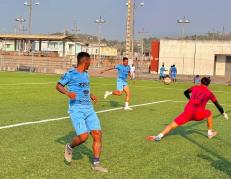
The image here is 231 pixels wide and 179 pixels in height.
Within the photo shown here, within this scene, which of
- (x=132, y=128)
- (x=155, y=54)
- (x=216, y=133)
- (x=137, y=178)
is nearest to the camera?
(x=137, y=178)

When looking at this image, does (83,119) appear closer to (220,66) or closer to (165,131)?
(165,131)

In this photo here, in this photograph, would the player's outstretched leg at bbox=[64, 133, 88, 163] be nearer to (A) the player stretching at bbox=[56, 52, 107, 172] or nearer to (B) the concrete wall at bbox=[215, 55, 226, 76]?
(A) the player stretching at bbox=[56, 52, 107, 172]

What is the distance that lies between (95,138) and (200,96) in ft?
11.3

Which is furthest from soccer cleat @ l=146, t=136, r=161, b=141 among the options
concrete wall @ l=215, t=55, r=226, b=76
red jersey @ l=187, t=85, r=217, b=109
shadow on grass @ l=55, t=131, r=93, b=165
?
concrete wall @ l=215, t=55, r=226, b=76

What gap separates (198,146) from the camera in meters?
9.32

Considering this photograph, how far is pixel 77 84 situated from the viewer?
23.2 ft

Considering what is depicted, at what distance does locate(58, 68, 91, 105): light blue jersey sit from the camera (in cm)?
705

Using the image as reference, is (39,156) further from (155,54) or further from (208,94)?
(155,54)

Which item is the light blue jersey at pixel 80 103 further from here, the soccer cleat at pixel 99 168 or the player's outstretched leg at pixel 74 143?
the soccer cleat at pixel 99 168

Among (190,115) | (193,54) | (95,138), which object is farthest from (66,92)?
(193,54)

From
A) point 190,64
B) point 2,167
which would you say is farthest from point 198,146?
point 190,64

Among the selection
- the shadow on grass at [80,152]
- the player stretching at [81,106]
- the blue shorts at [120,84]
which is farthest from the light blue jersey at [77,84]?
the blue shorts at [120,84]

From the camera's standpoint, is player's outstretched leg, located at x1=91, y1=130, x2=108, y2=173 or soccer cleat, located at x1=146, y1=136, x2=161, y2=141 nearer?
player's outstretched leg, located at x1=91, y1=130, x2=108, y2=173

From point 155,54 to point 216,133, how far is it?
47.9m
